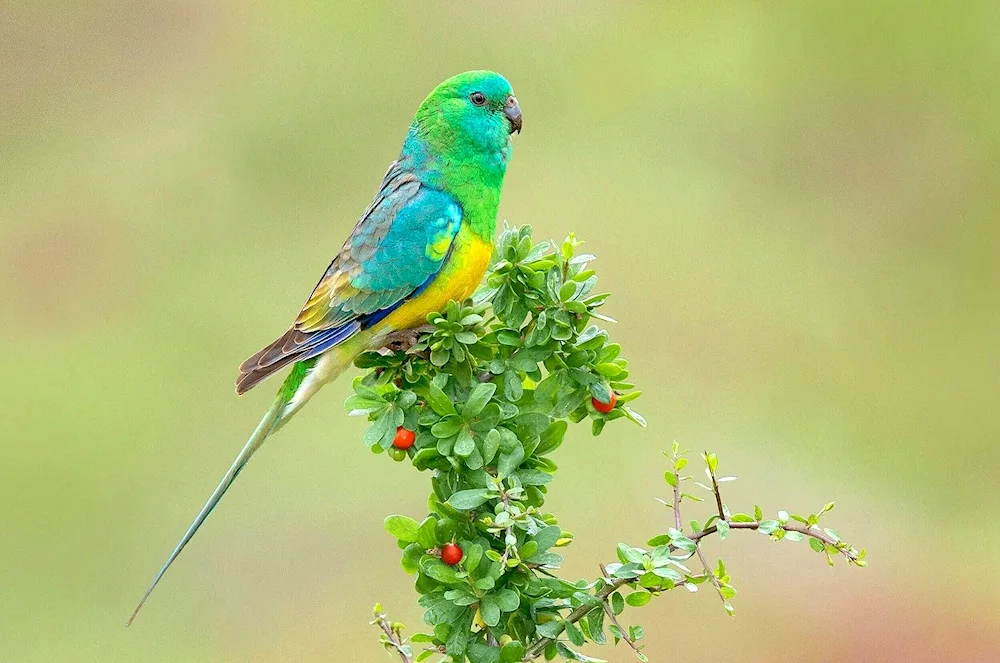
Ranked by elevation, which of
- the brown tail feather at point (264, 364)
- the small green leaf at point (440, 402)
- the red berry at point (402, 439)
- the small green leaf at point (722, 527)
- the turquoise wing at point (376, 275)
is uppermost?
the turquoise wing at point (376, 275)

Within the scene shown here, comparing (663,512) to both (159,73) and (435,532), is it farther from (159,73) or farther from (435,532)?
(159,73)

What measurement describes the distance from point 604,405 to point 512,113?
3.27ft

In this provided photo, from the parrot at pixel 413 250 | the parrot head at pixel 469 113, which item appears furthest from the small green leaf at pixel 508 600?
the parrot head at pixel 469 113

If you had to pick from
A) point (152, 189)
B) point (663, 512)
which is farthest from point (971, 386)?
point (152, 189)

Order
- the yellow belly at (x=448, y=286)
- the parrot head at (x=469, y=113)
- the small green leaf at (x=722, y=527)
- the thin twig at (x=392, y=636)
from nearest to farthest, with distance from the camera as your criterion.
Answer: the small green leaf at (x=722, y=527) < the thin twig at (x=392, y=636) < the yellow belly at (x=448, y=286) < the parrot head at (x=469, y=113)

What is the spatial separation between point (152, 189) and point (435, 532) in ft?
14.6

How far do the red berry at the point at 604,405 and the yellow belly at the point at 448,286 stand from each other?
0.69 metres

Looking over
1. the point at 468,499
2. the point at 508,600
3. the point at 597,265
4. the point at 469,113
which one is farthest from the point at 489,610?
the point at 597,265

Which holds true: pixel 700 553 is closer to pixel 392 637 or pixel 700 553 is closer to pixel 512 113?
pixel 392 637

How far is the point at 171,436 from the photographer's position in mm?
4539

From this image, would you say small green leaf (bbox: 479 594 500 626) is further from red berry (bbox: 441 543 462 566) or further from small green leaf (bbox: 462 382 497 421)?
small green leaf (bbox: 462 382 497 421)

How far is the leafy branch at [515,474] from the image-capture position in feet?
4.31

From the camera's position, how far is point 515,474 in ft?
4.62

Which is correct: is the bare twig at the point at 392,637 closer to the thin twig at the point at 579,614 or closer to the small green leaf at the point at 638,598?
the thin twig at the point at 579,614
